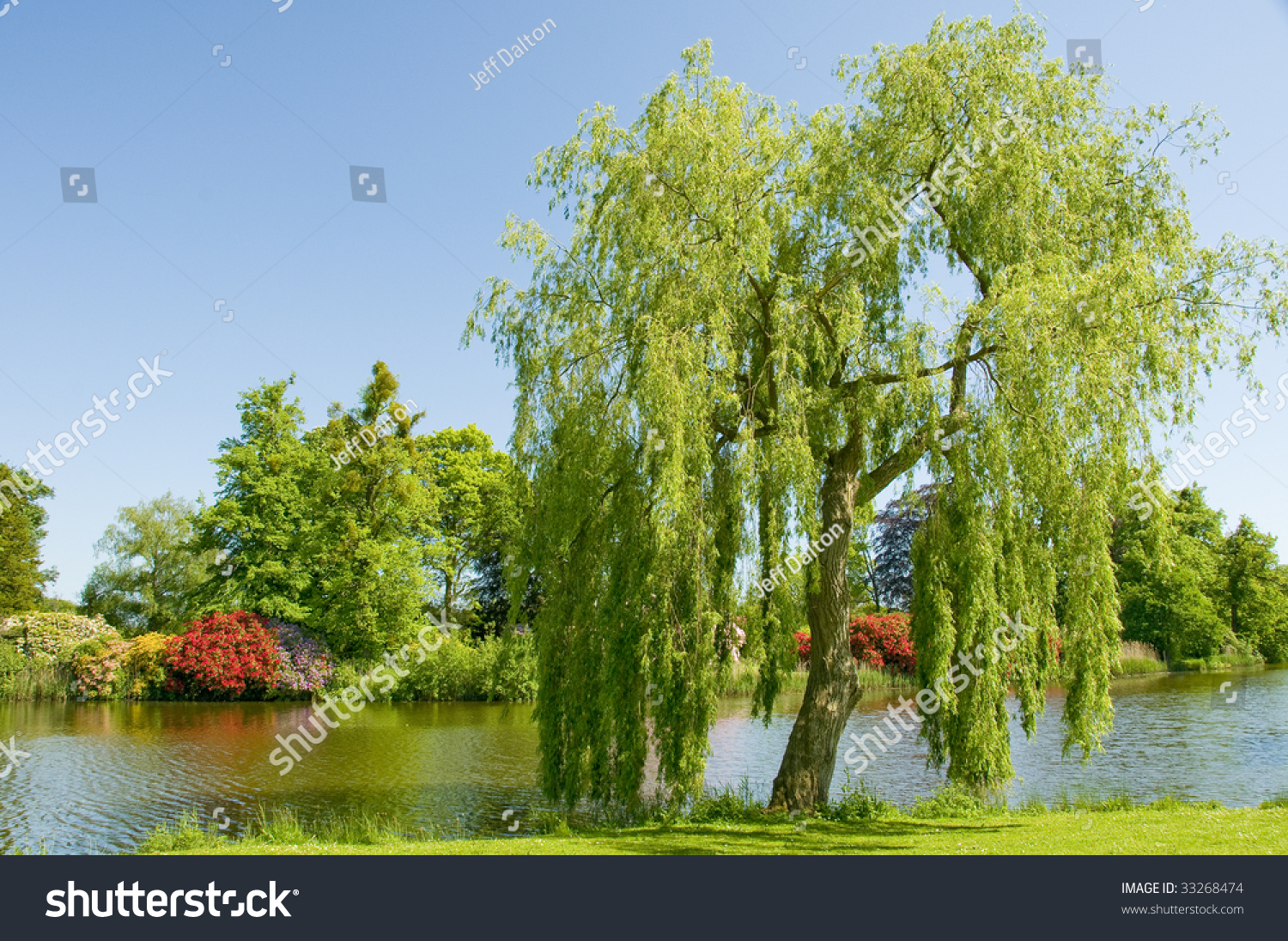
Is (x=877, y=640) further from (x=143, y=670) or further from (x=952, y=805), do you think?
(x=143, y=670)

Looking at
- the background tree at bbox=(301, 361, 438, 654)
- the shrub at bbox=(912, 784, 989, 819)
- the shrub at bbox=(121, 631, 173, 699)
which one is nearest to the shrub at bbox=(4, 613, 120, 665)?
the shrub at bbox=(121, 631, 173, 699)

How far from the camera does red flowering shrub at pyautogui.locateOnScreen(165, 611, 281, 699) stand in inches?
1190

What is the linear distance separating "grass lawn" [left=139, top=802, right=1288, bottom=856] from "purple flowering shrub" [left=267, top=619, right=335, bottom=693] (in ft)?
68.8

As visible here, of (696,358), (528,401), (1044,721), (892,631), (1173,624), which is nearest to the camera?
(696,358)

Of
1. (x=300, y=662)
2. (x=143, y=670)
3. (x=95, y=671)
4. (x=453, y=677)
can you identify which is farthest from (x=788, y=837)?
(x=95, y=671)

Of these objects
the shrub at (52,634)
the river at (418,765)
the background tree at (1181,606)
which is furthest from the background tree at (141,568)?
the background tree at (1181,606)

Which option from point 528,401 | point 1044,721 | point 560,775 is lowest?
point 1044,721

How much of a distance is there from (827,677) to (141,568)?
47.9 meters

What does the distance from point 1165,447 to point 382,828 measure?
11440 millimetres

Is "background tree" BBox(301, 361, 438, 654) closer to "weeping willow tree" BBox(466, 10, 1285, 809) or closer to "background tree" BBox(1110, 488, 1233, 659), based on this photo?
"weeping willow tree" BBox(466, 10, 1285, 809)

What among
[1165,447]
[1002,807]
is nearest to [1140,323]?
[1165,447]

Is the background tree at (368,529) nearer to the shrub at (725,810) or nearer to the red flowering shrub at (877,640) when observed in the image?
the red flowering shrub at (877,640)
